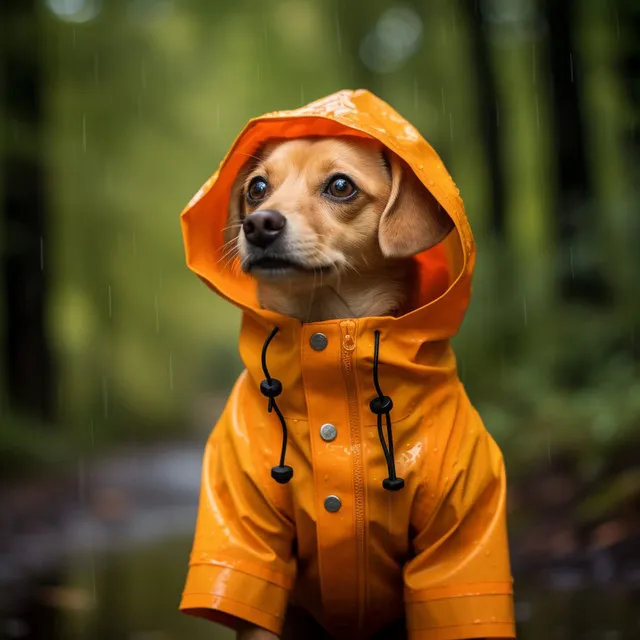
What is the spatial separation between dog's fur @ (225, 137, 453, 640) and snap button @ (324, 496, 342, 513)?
1.42 feet

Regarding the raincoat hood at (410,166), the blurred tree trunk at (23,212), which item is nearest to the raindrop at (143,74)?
the blurred tree trunk at (23,212)

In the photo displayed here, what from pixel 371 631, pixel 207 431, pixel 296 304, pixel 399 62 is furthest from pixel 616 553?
pixel 207 431

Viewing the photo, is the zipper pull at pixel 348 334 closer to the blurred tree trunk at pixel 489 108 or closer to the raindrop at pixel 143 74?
the blurred tree trunk at pixel 489 108

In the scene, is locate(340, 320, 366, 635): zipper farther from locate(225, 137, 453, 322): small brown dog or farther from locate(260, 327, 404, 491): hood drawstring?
locate(225, 137, 453, 322): small brown dog

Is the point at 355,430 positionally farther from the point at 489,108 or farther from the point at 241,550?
the point at 489,108

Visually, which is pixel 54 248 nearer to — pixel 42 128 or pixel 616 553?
pixel 42 128

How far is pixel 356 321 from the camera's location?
8.63 feet

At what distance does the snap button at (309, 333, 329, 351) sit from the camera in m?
2.62

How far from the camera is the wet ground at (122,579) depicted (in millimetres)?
3775

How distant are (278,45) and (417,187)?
7.40 meters

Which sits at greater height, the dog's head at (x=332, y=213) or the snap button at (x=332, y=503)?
the dog's head at (x=332, y=213)

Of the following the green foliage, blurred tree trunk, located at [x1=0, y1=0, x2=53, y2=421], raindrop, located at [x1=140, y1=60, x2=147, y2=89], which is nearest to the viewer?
the green foliage

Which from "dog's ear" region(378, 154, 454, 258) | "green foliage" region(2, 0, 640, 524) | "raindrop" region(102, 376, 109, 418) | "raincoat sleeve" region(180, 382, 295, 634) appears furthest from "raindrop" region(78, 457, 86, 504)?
"dog's ear" region(378, 154, 454, 258)

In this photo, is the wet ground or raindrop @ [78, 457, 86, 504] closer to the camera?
the wet ground
